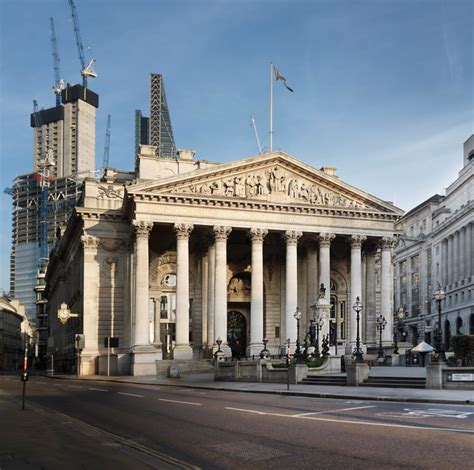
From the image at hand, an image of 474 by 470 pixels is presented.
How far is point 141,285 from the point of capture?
5912 centimetres

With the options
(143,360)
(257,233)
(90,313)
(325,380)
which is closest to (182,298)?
(143,360)

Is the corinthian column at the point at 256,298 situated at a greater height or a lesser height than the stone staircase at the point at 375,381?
greater

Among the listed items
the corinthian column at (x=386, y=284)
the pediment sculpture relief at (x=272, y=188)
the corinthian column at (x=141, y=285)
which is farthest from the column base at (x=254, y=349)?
the corinthian column at (x=386, y=284)

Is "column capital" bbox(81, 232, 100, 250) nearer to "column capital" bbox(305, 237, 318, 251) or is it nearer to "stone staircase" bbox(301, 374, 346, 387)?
"column capital" bbox(305, 237, 318, 251)

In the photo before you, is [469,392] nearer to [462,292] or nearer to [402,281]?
[462,292]

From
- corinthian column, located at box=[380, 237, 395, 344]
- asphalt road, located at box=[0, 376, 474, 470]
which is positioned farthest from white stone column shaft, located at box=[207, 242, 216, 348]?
asphalt road, located at box=[0, 376, 474, 470]

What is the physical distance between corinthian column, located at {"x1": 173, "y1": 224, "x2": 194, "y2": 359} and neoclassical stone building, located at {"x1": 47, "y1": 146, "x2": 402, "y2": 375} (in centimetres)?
9

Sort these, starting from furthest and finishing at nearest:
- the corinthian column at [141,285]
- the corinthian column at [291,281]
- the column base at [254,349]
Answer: the corinthian column at [291,281] < the column base at [254,349] < the corinthian column at [141,285]

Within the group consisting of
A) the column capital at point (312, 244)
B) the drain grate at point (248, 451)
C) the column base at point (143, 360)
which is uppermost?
the column capital at point (312, 244)

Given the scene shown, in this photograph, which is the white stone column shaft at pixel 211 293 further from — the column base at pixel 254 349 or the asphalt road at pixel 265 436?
the asphalt road at pixel 265 436

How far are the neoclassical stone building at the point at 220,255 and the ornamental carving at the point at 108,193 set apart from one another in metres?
0.10

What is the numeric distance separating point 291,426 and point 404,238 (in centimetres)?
13058

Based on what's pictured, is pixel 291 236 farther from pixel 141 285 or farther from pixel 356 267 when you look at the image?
pixel 141 285

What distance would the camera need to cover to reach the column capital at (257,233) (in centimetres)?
6288
